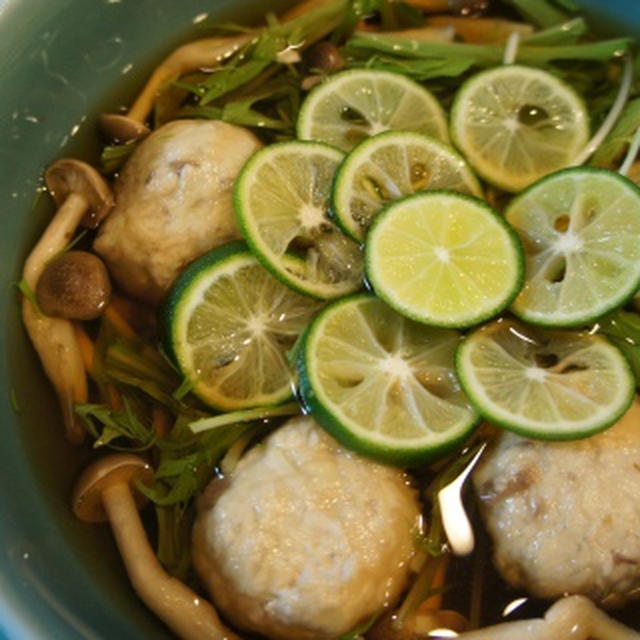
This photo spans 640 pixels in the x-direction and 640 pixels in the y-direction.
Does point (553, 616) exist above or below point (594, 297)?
below

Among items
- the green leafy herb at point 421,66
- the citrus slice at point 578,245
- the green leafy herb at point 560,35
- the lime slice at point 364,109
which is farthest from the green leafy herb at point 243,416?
the green leafy herb at point 560,35

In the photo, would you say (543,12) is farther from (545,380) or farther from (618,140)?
(545,380)

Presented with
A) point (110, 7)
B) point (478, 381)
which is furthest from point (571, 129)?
point (110, 7)

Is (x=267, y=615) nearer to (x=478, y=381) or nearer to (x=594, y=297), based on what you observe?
(x=478, y=381)

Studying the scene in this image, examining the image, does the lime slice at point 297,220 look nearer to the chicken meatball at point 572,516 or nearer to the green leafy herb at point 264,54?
the green leafy herb at point 264,54

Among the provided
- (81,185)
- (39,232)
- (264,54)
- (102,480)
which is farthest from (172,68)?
(102,480)
